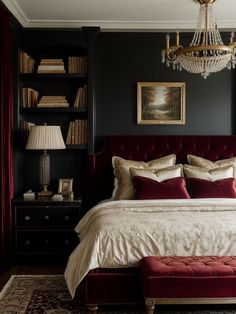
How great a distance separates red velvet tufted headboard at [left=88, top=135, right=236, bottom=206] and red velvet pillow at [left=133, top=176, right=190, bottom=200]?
77cm

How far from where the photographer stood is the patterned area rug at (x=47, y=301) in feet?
11.2

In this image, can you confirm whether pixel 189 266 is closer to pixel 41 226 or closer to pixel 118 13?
pixel 41 226

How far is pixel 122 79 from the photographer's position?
5387 mm

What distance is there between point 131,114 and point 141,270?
2.63 m

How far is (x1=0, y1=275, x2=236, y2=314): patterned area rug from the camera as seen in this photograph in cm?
341

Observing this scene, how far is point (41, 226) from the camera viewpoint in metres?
4.84

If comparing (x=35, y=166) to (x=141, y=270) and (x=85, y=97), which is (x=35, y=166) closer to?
(x=85, y=97)

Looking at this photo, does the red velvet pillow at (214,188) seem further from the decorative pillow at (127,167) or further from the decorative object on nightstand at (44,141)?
the decorative object on nightstand at (44,141)

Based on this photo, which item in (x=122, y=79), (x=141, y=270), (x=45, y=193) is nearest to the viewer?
(x=141, y=270)

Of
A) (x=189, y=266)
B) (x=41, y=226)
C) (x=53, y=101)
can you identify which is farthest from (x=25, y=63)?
(x=189, y=266)

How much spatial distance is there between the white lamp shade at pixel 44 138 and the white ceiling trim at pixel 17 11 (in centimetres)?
127

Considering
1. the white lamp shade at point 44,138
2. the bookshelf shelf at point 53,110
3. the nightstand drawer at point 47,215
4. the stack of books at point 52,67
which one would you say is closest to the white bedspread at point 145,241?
the nightstand drawer at point 47,215

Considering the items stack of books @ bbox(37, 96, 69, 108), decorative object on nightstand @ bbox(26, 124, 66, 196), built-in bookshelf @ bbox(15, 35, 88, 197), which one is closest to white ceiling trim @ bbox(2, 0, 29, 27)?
built-in bookshelf @ bbox(15, 35, 88, 197)

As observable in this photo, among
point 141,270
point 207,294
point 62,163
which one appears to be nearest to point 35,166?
point 62,163
